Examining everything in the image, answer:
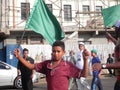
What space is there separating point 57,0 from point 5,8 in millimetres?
5359

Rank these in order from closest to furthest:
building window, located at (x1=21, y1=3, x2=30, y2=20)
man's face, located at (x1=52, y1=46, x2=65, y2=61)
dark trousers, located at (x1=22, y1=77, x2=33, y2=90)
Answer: man's face, located at (x1=52, y1=46, x2=65, y2=61), dark trousers, located at (x1=22, y1=77, x2=33, y2=90), building window, located at (x1=21, y1=3, x2=30, y2=20)

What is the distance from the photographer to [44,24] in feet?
27.9

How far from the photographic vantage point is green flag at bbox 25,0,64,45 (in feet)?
27.4

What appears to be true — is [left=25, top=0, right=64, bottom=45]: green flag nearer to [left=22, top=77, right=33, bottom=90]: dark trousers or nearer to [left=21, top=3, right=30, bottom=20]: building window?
[left=22, top=77, right=33, bottom=90]: dark trousers

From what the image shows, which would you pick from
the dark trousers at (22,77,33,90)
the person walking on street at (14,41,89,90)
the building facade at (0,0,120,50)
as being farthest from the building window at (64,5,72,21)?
the person walking on street at (14,41,89,90)

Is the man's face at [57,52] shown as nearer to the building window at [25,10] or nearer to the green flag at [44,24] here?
the green flag at [44,24]

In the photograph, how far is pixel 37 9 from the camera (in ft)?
29.4

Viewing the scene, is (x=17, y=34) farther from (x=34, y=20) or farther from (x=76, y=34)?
(x=34, y=20)

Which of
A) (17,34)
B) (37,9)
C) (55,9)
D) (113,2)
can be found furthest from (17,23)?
(37,9)

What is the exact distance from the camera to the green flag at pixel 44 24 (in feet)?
27.4

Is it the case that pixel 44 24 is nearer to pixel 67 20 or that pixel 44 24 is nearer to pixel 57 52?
pixel 57 52

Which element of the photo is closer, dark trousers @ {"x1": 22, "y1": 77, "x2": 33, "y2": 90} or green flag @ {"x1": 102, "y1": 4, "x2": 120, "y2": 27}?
green flag @ {"x1": 102, "y1": 4, "x2": 120, "y2": 27}

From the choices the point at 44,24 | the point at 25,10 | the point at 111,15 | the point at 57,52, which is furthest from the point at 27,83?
the point at 25,10

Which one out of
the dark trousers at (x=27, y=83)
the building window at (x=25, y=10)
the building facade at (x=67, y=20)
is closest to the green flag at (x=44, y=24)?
the dark trousers at (x=27, y=83)
